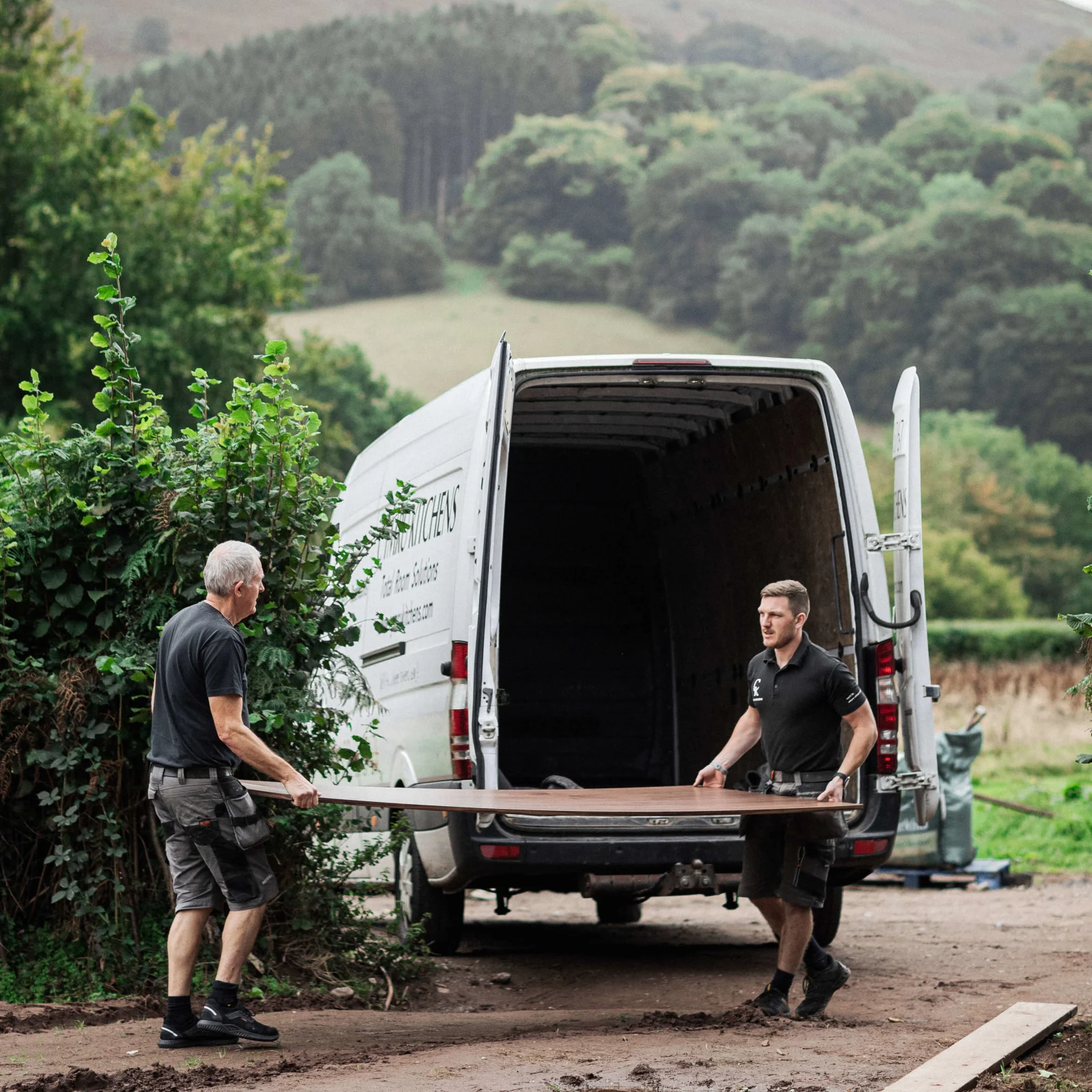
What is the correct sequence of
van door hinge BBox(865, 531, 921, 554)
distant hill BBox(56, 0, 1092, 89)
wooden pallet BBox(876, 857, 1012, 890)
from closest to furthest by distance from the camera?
van door hinge BBox(865, 531, 921, 554) → wooden pallet BBox(876, 857, 1012, 890) → distant hill BBox(56, 0, 1092, 89)

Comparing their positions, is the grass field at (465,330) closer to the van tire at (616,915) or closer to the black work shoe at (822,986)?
the van tire at (616,915)

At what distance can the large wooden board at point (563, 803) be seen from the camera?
5.37 meters

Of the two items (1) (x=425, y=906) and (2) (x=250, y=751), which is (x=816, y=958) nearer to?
(1) (x=425, y=906)

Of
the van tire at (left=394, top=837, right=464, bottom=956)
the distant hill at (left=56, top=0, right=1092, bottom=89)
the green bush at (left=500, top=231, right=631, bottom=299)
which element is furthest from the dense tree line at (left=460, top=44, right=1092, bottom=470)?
the van tire at (left=394, top=837, right=464, bottom=956)

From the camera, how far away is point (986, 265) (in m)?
87.2

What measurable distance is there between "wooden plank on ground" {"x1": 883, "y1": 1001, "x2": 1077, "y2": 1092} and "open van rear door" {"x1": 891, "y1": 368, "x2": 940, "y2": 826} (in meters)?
1.15

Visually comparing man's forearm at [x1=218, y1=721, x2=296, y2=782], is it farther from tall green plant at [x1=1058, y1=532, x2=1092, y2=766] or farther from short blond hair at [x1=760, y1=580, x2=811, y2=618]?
tall green plant at [x1=1058, y1=532, x2=1092, y2=766]

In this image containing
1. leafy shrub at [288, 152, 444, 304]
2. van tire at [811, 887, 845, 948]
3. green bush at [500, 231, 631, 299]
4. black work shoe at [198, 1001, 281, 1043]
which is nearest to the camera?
black work shoe at [198, 1001, 281, 1043]

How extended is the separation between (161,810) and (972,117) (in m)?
111

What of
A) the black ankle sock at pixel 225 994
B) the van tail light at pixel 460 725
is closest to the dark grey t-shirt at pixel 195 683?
the black ankle sock at pixel 225 994

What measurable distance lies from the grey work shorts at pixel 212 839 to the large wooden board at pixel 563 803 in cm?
12

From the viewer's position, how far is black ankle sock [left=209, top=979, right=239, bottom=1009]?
5543 millimetres

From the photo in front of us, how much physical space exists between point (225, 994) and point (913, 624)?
3268mm

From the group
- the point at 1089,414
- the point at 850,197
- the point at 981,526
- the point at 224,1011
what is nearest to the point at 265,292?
→ the point at 224,1011
